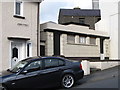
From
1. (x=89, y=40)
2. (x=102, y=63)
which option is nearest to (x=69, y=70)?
(x=102, y=63)

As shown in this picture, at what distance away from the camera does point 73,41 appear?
19.0 metres

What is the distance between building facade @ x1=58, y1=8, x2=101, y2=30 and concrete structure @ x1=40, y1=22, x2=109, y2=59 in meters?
19.2

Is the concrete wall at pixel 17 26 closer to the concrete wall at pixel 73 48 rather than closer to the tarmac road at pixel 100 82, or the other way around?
the concrete wall at pixel 73 48

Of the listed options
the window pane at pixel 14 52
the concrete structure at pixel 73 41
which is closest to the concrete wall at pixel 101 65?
the concrete structure at pixel 73 41

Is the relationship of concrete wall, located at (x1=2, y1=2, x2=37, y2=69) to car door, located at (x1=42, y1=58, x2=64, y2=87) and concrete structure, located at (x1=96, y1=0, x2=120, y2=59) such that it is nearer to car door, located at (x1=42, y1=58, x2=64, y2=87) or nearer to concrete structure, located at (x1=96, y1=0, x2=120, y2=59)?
car door, located at (x1=42, y1=58, x2=64, y2=87)

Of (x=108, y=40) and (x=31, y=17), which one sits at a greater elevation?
(x=31, y=17)

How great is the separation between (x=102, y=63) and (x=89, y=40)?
498 centimetres

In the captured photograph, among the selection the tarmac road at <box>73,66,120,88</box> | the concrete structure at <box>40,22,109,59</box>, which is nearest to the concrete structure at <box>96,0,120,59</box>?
the concrete structure at <box>40,22,109,59</box>

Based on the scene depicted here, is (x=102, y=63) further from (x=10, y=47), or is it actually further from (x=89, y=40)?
(x=10, y=47)

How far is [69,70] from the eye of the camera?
910 centimetres

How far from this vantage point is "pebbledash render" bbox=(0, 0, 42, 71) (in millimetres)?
12805

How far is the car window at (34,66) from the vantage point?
8312 millimetres

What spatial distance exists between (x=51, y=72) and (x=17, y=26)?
603 cm

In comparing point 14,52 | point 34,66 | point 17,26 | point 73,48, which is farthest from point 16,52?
point 73,48
